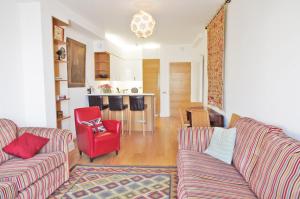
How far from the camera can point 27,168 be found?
2.11 m

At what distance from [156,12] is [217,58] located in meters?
1.47

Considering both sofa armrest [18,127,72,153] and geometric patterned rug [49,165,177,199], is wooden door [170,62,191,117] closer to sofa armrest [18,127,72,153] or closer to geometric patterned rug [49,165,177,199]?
geometric patterned rug [49,165,177,199]

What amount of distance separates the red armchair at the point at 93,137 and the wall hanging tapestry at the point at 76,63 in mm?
1093

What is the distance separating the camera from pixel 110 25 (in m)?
5.05

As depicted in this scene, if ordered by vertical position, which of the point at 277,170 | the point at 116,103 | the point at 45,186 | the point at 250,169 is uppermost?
the point at 116,103

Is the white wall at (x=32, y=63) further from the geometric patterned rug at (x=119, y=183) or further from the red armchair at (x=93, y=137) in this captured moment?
the geometric patterned rug at (x=119, y=183)

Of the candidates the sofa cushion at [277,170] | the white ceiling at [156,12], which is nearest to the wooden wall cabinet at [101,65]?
the white ceiling at [156,12]

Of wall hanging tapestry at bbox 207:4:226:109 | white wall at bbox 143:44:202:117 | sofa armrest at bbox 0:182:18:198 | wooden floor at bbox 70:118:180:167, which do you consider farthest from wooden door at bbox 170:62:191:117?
sofa armrest at bbox 0:182:18:198

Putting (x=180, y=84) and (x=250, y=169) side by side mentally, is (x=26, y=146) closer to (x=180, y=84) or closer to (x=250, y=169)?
(x=250, y=169)

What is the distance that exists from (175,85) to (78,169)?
5.43m

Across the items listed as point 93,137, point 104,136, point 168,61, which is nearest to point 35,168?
point 93,137

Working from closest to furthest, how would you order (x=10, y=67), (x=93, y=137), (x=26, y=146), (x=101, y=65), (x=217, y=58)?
(x=26, y=146)
(x=10, y=67)
(x=93, y=137)
(x=217, y=58)
(x=101, y=65)

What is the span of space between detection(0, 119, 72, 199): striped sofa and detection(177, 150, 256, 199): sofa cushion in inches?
57.6

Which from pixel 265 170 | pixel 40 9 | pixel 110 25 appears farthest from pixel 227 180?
pixel 110 25
